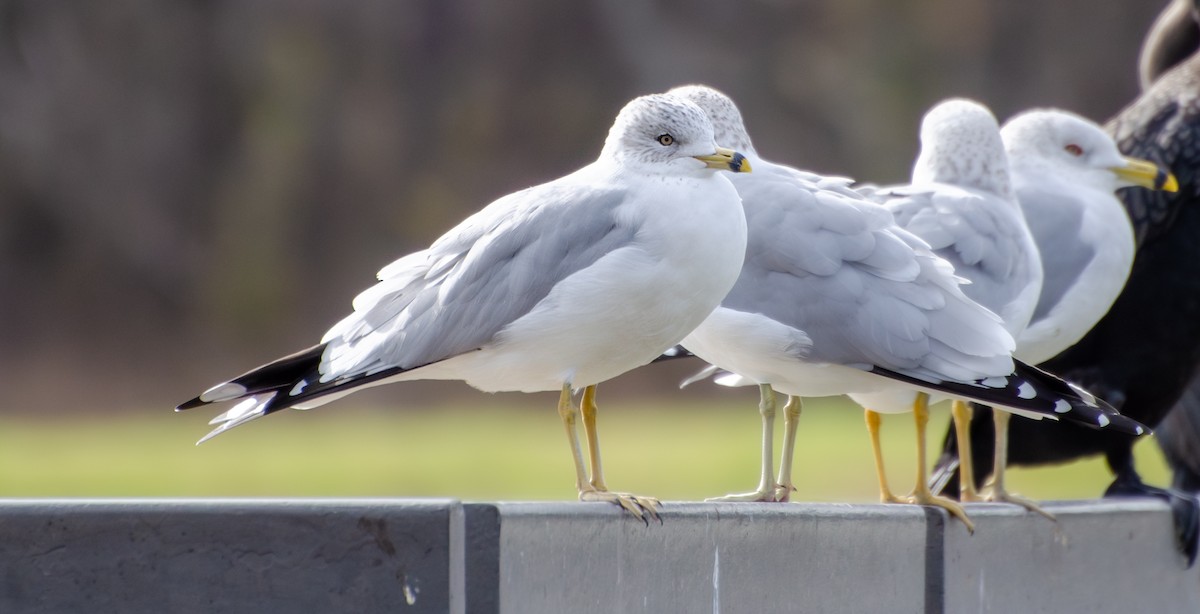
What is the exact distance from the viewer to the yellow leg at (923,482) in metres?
3.99

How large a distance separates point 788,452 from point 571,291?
1.10 metres

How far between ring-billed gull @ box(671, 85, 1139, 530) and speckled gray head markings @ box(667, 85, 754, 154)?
0.69ft

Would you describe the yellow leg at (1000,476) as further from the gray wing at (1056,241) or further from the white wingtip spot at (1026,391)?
the white wingtip spot at (1026,391)

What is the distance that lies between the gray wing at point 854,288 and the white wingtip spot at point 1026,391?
82 millimetres

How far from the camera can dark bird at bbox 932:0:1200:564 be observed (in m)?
5.84

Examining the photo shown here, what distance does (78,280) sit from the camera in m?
22.5

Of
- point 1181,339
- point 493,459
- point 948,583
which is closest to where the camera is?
point 948,583

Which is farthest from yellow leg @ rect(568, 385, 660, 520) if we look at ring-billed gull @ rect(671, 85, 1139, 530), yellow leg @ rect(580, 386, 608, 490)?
ring-billed gull @ rect(671, 85, 1139, 530)

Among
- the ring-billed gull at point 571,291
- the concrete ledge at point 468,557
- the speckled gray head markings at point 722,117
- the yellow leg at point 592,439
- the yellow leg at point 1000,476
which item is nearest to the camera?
the concrete ledge at point 468,557

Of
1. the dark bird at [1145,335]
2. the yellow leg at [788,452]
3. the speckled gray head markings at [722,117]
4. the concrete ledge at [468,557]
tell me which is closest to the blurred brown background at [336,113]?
the dark bird at [1145,335]

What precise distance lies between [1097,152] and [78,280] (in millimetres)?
19306

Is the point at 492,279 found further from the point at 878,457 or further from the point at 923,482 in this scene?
the point at 878,457

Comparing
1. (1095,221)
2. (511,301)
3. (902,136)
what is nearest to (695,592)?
(511,301)

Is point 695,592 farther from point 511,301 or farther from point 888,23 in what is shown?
point 888,23
